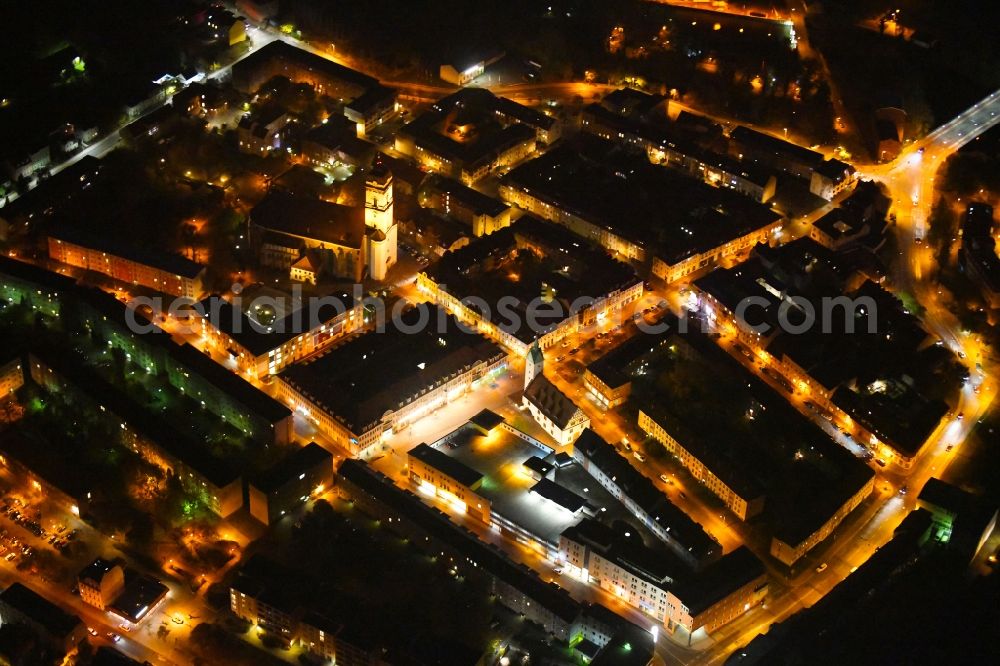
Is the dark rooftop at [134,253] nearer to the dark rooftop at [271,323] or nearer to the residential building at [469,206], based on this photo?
the dark rooftop at [271,323]

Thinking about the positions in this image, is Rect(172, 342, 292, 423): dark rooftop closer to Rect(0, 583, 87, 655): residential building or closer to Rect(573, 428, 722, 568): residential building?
Rect(0, 583, 87, 655): residential building

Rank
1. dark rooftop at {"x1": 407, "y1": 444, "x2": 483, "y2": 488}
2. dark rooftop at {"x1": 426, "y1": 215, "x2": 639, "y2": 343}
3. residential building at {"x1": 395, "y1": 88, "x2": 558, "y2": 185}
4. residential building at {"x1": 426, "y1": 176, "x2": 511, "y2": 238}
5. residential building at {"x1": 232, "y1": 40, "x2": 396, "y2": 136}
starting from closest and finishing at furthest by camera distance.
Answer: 1. dark rooftop at {"x1": 407, "y1": 444, "x2": 483, "y2": 488}
2. dark rooftop at {"x1": 426, "y1": 215, "x2": 639, "y2": 343}
3. residential building at {"x1": 426, "y1": 176, "x2": 511, "y2": 238}
4. residential building at {"x1": 395, "y1": 88, "x2": 558, "y2": 185}
5. residential building at {"x1": 232, "y1": 40, "x2": 396, "y2": 136}

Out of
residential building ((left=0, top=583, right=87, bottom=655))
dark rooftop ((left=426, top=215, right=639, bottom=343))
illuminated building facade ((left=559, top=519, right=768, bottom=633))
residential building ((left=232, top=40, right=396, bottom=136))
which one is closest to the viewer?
residential building ((left=0, top=583, right=87, bottom=655))

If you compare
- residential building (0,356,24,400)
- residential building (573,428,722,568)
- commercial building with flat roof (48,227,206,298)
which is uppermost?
residential building (573,428,722,568)

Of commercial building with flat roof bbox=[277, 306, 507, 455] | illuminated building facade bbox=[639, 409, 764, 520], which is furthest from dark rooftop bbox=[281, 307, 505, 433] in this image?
illuminated building facade bbox=[639, 409, 764, 520]

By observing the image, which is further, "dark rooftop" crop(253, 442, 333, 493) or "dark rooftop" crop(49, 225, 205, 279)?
"dark rooftop" crop(49, 225, 205, 279)

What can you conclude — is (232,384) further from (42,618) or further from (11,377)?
(42,618)

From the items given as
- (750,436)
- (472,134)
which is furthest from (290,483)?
(472,134)
